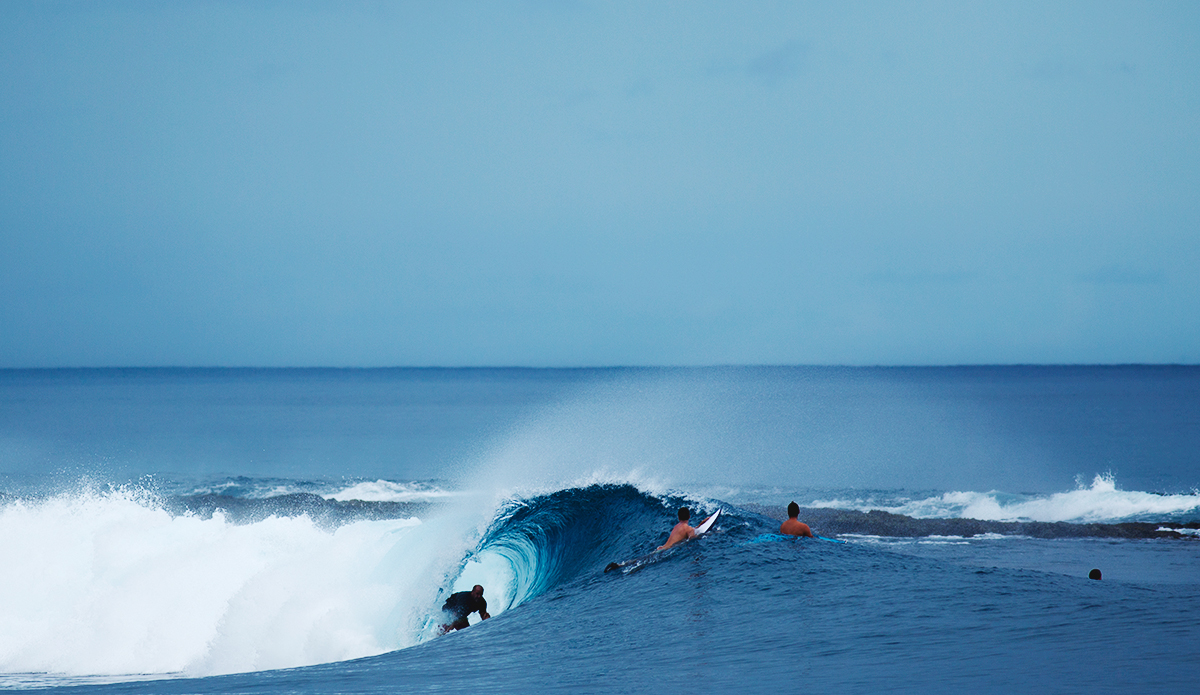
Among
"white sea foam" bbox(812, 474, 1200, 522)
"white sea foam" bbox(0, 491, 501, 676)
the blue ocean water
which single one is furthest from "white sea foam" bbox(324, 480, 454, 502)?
"white sea foam" bbox(812, 474, 1200, 522)

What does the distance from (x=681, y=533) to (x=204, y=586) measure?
370 inches

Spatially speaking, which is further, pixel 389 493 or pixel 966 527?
pixel 389 493

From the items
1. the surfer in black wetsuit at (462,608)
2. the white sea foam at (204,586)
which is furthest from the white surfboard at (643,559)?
the white sea foam at (204,586)

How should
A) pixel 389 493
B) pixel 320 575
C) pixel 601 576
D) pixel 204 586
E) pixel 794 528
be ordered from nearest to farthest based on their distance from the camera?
pixel 601 576, pixel 794 528, pixel 320 575, pixel 204 586, pixel 389 493

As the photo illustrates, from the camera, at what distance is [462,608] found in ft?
42.7

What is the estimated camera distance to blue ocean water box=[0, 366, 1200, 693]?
811 centimetres

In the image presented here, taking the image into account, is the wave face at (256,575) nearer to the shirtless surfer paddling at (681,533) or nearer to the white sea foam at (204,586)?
the white sea foam at (204,586)

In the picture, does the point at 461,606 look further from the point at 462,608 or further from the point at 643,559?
the point at 643,559

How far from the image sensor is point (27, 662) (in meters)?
14.6

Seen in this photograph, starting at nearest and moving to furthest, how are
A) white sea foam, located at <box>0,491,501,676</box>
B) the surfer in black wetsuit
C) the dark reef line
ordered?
the surfer in black wetsuit
white sea foam, located at <box>0,491,501,676</box>
the dark reef line

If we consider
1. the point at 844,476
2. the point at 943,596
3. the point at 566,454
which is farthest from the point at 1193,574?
the point at 566,454

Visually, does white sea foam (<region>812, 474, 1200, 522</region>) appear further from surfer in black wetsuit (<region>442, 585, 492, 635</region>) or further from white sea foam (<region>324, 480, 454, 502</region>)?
surfer in black wetsuit (<region>442, 585, 492, 635</region>)

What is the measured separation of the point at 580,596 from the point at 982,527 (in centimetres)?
1799

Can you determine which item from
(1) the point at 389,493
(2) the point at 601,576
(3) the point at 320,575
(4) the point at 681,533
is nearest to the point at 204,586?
(3) the point at 320,575
